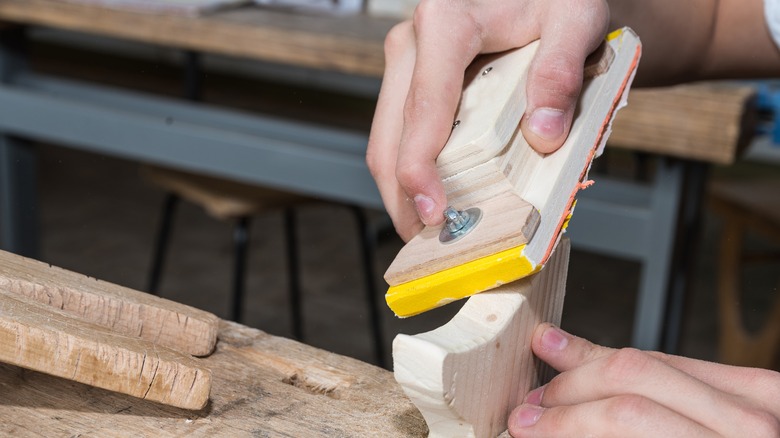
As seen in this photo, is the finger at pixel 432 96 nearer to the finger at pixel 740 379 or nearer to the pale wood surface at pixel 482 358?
the pale wood surface at pixel 482 358

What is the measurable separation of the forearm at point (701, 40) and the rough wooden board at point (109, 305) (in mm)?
491

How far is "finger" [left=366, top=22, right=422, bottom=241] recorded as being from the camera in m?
0.72

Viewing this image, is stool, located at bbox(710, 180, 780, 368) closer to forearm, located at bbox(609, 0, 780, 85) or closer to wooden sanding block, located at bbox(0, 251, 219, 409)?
forearm, located at bbox(609, 0, 780, 85)

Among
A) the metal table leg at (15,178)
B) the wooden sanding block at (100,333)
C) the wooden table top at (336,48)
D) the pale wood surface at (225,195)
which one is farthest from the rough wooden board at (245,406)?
the metal table leg at (15,178)

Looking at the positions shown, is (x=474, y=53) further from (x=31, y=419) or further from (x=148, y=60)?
(x=148, y=60)

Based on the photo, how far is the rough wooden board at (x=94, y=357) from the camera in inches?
20.8

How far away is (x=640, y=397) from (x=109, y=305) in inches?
14.0

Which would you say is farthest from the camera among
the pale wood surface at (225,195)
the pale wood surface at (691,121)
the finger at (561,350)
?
the pale wood surface at (225,195)

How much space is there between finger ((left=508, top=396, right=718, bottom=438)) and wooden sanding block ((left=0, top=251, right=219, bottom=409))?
0.72 ft

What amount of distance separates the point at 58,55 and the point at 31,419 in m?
3.35

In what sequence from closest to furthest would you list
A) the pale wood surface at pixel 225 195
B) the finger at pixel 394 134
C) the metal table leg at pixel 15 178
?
1. the finger at pixel 394 134
2. the pale wood surface at pixel 225 195
3. the metal table leg at pixel 15 178

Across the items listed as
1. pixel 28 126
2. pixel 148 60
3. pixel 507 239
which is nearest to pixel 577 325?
pixel 28 126

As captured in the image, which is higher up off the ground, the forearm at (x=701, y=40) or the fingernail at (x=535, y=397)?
the forearm at (x=701, y=40)

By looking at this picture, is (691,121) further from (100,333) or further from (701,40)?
(100,333)
